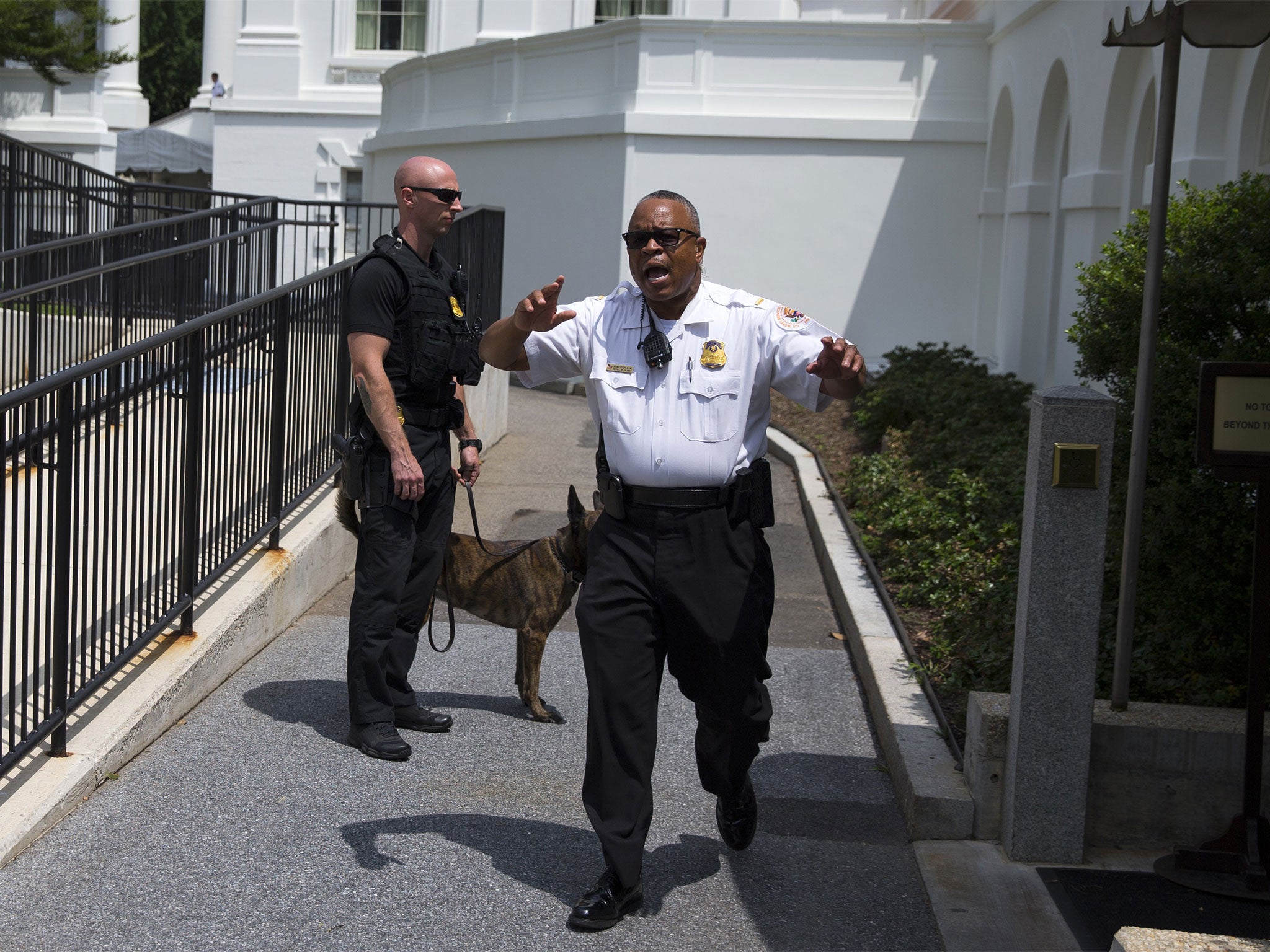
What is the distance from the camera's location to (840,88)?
669 inches

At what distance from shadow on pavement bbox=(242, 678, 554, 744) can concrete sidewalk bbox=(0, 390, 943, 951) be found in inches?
0.5

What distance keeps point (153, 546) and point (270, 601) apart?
1.14m

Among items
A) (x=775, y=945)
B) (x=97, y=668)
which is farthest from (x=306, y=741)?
(x=775, y=945)

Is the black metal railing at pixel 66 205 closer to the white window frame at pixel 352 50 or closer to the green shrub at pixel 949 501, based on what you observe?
the green shrub at pixel 949 501

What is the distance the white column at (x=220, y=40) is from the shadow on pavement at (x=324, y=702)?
32.7m

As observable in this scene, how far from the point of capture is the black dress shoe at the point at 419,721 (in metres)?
5.74

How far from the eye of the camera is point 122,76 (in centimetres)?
3456

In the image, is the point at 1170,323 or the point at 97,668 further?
the point at 1170,323

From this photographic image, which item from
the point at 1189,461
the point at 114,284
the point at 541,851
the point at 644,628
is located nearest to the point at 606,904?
the point at 541,851

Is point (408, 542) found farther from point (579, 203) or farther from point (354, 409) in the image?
point (579, 203)

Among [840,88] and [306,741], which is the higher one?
[840,88]

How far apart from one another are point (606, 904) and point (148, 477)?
2.73m

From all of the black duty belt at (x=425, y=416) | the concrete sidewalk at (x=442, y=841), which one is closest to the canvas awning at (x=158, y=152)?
the concrete sidewalk at (x=442, y=841)

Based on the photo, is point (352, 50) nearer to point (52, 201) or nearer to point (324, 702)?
point (52, 201)
